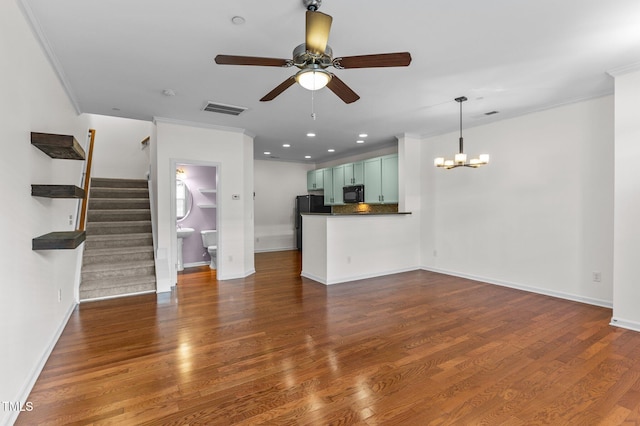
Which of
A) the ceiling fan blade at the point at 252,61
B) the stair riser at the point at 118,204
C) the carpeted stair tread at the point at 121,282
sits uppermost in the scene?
the ceiling fan blade at the point at 252,61

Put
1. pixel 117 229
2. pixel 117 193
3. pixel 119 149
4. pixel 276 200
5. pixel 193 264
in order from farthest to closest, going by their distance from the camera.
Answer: pixel 276 200, pixel 119 149, pixel 193 264, pixel 117 193, pixel 117 229

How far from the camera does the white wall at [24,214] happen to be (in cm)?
186

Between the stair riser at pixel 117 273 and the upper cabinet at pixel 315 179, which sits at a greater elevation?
the upper cabinet at pixel 315 179

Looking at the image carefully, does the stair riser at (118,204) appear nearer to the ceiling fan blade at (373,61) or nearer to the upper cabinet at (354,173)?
the upper cabinet at (354,173)

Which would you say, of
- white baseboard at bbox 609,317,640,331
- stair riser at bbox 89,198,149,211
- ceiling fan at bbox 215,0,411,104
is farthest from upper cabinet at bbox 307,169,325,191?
white baseboard at bbox 609,317,640,331

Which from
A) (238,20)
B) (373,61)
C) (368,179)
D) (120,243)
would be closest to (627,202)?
(373,61)

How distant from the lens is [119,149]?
685 centimetres

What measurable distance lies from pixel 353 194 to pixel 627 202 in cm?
465

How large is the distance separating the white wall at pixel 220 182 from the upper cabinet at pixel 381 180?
2.63 meters

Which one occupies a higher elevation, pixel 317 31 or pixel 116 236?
pixel 317 31

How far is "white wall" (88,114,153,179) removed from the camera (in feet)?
22.0

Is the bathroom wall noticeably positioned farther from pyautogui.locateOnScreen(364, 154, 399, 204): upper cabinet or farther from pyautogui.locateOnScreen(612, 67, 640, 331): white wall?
pyautogui.locateOnScreen(612, 67, 640, 331): white wall

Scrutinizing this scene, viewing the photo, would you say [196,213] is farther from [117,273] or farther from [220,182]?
[117,273]

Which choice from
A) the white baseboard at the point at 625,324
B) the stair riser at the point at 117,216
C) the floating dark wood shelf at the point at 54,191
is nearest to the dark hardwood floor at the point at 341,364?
the white baseboard at the point at 625,324
